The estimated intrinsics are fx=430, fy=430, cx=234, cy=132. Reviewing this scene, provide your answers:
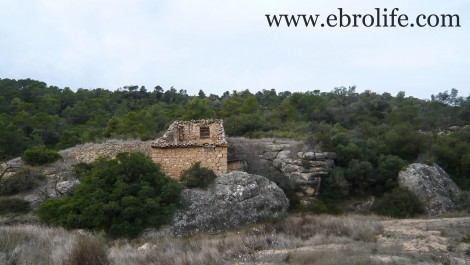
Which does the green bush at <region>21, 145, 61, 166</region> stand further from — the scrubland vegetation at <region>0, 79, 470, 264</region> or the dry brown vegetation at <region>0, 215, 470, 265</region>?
the dry brown vegetation at <region>0, 215, 470, 265</region>

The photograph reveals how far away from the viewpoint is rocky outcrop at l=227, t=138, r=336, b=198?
1789cm

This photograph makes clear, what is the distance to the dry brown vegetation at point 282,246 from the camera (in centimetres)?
716

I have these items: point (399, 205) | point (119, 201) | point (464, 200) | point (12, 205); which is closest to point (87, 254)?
point (119, 201)

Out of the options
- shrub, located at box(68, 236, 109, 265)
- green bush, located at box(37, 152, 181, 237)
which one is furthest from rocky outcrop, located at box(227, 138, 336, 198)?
shrub, located at box(68, 236, 109, 265)

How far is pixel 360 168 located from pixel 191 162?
7483 mm

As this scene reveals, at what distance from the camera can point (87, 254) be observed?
6.91m

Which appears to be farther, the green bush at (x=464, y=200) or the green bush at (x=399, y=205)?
the green bush at (x=464, y=200)

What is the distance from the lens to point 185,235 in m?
14.1

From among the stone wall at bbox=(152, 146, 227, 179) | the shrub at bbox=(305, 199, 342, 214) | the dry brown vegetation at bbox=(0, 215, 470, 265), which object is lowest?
the shrub at bbox=(305, 199, 342, 214)

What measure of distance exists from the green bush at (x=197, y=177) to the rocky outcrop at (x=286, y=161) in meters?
2.63

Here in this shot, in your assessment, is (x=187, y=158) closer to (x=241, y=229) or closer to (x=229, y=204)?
(x=229, y=204)

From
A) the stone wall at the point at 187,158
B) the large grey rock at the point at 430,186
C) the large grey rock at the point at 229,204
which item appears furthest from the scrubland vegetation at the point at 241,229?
the stone wall at the point at 187,158

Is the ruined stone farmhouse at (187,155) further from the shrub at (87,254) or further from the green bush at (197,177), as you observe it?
the shrub at (87,254)

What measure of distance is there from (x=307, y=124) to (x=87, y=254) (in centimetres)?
2049
